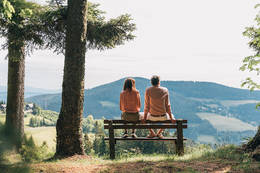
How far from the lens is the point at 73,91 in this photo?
875 cm

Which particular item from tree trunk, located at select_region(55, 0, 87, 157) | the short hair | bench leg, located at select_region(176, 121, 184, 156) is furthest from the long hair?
bench leg, located at select_region(176, 121, 184, 156)

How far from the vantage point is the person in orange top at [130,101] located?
903 centimetres

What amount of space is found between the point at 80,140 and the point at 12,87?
166 inches

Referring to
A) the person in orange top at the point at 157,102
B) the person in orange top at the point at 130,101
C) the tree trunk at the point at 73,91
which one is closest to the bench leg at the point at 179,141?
the person in orange top at the point at 157,102

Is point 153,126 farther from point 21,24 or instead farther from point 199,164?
point 21,24

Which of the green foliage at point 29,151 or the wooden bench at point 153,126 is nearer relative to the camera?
the wooden bench at point 153,126

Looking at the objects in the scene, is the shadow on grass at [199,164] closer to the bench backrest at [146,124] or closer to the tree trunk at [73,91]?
the bench backrest at [146,124]

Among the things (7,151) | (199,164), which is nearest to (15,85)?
(7,151)

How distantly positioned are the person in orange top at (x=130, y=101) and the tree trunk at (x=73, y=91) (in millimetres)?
1347

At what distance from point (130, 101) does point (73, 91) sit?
1.81 meters

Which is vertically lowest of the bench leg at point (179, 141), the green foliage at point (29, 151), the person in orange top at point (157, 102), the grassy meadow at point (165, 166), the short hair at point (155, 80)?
the green foliage at point (29, 151)

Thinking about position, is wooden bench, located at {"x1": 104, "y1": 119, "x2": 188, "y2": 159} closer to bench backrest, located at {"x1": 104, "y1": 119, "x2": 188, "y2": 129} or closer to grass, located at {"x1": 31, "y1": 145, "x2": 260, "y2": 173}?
bench backrest, located at {"x1": 104, "y1": 119, "x2": 188, "y2": 129}

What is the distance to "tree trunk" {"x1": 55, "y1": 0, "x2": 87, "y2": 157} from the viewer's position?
8.75 m

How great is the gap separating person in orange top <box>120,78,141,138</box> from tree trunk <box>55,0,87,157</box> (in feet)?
4.42
